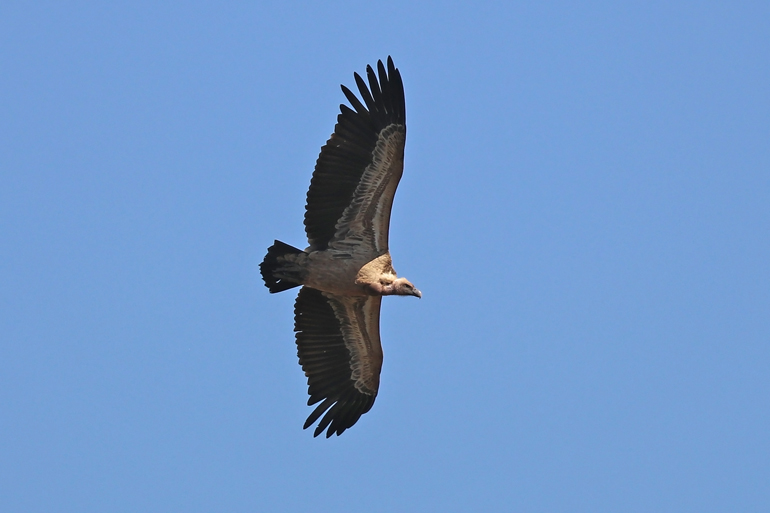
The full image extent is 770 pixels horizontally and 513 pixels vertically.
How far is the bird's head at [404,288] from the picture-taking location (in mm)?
17859

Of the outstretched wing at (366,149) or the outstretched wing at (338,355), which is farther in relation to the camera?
the outstretched wing at (338,355)

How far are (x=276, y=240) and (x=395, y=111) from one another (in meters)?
2.61

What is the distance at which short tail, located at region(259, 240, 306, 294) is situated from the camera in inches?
690

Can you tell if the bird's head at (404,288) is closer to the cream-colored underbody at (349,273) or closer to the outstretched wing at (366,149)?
the cream-colored underbody at (349,273)

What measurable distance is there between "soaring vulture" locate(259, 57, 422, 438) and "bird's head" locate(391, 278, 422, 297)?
0.02 m

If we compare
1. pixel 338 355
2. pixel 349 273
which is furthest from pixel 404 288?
pixel 338 355

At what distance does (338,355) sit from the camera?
19.0 metres

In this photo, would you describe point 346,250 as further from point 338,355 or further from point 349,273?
point 338,355

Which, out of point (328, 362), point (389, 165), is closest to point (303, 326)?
point (328, 362)

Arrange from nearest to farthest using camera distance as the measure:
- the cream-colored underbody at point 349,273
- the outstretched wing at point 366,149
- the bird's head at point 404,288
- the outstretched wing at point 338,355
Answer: the outstretched wing at point 366,149, the cream-colored underbody at point 349,273, the bird's head at point 404,288, the outstretched wing at point 338,355

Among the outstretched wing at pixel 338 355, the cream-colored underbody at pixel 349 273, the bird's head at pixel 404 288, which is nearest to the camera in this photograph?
the cream-colored underbody at pixel 349 273

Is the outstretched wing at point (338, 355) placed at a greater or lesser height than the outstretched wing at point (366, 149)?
lesser

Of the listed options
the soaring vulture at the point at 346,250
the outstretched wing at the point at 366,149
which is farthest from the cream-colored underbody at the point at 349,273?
the outstretched wing at the point at 366,149

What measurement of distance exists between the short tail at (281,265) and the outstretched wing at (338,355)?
44.1 inches
